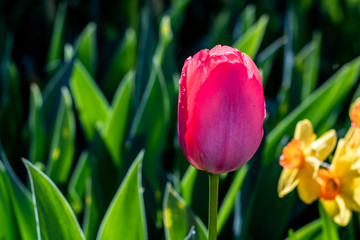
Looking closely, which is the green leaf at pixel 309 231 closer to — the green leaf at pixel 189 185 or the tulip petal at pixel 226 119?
the green leaf at pixel 189 185

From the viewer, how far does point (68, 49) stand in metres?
1.39

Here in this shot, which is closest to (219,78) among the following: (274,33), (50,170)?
(50,170)

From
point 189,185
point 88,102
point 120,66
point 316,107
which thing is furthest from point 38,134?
point 316,107

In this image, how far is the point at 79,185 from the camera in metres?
1.07

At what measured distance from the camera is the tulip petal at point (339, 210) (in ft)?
2.16

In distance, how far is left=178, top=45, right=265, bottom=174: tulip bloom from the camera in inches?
20.1

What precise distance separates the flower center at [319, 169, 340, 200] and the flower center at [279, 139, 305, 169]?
0.03 meters

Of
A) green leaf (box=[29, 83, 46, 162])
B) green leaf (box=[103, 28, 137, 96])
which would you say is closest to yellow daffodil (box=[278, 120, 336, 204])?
green leaf (box=[29, 83, 46, 162])

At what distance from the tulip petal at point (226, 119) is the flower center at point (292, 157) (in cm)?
14

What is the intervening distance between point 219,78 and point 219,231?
19.0 inches

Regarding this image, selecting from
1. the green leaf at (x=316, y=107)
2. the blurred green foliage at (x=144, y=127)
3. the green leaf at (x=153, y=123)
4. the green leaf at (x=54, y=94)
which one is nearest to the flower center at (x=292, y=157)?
the blurred green foliage at (x=144, y=127)

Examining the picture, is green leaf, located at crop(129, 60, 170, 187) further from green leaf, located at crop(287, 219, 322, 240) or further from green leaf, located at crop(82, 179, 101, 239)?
green leaf, located at crop(287, 219, 322, 240)

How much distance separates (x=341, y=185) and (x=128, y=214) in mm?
296

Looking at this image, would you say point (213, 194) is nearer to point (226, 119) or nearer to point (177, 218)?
point (226, 119)
